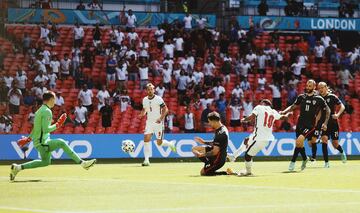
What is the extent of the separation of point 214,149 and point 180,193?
5.33 metres

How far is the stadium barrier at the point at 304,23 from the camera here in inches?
1972

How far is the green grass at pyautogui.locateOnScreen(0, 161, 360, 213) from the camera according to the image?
540 inches

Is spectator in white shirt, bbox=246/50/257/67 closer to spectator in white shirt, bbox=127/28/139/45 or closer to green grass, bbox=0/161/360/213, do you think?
spectator in white shirt, bbox=127/28/139/45

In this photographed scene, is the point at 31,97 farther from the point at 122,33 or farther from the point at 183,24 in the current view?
the point at 183,24

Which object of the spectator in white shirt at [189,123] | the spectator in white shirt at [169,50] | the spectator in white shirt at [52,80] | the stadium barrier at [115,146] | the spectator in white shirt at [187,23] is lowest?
the stadium barrier at [115,146]

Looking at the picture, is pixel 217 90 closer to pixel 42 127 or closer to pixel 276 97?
pixel 276 97

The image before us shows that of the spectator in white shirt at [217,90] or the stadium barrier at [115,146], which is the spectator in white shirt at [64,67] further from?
the spectator in white shirt at [217,90]

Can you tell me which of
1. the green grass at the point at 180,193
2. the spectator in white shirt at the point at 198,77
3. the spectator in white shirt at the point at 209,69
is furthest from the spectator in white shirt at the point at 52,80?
the green grass at the point at 180,193

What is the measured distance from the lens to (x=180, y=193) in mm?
16500

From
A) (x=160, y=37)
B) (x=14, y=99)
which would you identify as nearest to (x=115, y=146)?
(x=14, y=99)

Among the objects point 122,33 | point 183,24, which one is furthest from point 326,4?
point 122,33

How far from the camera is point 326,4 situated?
53.2 m

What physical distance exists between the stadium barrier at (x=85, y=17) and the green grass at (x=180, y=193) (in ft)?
73.4

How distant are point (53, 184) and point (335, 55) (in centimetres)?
3114
